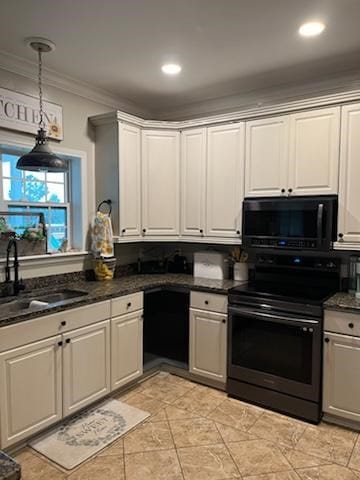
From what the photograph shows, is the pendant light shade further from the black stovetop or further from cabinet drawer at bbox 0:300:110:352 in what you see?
the black stovetop

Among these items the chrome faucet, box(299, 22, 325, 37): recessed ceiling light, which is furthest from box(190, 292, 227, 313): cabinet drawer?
box(299, 22, 325, 37): recessed ceiling light

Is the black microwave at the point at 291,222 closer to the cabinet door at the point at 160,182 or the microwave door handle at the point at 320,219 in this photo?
the microwave door handle at the point at 320,219

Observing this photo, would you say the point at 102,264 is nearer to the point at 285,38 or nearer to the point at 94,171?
the point at 94,171

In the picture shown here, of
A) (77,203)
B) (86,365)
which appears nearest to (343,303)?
(86,365)

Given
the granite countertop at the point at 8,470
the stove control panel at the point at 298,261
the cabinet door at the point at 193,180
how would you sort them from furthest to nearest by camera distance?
the cabinet door at the point at 193,180 < the stove control panel at the point at 298,261 < the granite countertop at the point at 8,470

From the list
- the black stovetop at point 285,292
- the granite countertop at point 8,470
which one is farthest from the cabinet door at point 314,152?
the granite countertop at point 8,470

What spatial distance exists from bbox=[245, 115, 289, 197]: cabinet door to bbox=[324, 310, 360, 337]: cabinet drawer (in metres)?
1.08

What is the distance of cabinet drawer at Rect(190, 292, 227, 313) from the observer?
3116 mm

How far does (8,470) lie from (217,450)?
1.86 metres

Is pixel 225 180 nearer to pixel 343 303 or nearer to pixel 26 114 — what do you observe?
pixel 343 303

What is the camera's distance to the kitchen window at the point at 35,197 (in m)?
2.96

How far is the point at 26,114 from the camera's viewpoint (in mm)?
2916

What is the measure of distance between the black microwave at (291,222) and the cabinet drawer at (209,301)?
0.53m

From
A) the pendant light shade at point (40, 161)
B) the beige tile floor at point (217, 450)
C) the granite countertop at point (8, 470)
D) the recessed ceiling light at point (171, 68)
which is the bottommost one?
the beige tile floor at point (217, 450)
